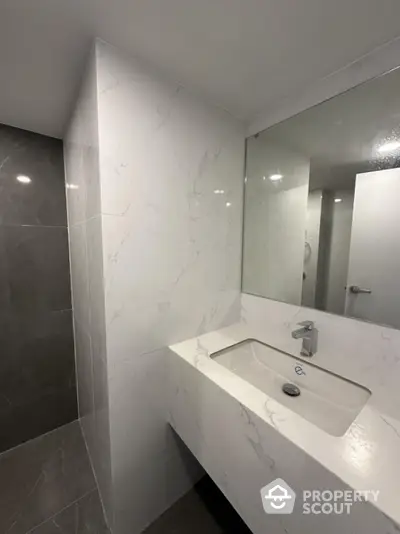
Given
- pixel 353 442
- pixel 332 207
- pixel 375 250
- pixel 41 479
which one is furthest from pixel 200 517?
pixel 332 207

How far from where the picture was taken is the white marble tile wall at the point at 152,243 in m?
0.91

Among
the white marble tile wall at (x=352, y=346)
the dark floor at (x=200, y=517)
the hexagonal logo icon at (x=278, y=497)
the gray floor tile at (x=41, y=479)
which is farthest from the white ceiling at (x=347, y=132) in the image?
the gray floor tile at (x=41, y=479)

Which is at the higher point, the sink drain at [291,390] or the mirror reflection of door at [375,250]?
the mirror reflection of door at [375,250]

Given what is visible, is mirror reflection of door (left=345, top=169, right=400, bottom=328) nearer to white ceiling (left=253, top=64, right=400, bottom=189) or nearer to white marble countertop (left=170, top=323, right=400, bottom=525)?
white ceiling (left=253, top=64, right=400, bottom=189)

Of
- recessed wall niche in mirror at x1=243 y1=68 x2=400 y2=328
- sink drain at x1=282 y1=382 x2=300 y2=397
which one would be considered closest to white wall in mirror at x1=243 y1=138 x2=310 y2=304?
recessed wall niche in mirror at x1=243 y1=68 x2=400 y2=328

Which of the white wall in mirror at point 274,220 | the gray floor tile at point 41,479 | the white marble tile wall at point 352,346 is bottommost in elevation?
the gray floor tile at point 41,479

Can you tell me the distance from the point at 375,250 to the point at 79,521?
1896 mm

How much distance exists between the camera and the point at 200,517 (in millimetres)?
1205

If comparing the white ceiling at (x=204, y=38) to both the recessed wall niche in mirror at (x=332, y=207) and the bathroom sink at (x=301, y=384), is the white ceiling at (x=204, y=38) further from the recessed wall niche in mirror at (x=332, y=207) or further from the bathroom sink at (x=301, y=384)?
the bathroom sink at (x=301, y=384)

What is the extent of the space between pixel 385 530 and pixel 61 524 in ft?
4.84

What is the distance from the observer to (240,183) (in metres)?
1.36

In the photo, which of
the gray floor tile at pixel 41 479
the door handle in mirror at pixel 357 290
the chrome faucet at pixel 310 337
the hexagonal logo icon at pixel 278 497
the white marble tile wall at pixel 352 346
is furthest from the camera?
the gray floor tile at pixel 41 479

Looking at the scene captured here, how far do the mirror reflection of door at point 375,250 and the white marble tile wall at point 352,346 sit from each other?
0.06 metres

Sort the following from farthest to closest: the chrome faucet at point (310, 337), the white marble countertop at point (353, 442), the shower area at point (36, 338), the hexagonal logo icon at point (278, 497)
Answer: the shower area at point (36, 338) < the chrome faucet at point (310, 337) < the hexagonal logo icon at point (278, 497) < the white marble countertop at point (353, 442)
